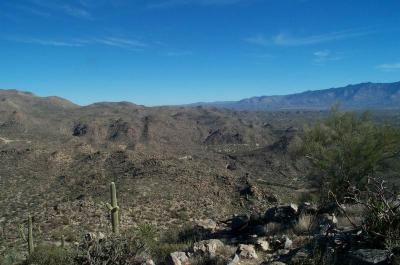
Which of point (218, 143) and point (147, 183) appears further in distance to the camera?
point (218, 143)

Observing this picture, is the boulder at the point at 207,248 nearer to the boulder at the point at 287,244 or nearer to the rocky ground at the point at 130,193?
the rocky ground at the point at 130,193

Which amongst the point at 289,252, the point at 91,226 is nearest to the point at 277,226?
the point at 289,252

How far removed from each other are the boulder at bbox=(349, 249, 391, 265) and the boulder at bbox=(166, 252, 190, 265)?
3.57m

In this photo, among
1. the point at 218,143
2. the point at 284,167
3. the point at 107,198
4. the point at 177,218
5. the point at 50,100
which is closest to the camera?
the point at 177,218

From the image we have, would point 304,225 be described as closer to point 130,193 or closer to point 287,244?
point 287,244

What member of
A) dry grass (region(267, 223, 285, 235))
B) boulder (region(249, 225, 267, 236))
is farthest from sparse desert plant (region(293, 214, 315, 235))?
boulder (region(249, 225, 267, 236))

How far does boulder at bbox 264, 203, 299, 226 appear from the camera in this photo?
13569 mm

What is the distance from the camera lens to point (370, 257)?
7.08 metres

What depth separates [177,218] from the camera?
27.8 meters

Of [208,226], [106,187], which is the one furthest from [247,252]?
[106,187]

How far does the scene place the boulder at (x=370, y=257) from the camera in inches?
271

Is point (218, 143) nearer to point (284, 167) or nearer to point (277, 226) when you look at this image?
point (284, 167)

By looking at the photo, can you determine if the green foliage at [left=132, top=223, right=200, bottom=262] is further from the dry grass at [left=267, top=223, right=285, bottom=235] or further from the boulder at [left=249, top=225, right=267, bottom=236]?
the dry grass at [left=267, top=223, right=285, bottom=235]

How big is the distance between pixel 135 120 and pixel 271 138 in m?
35.2
